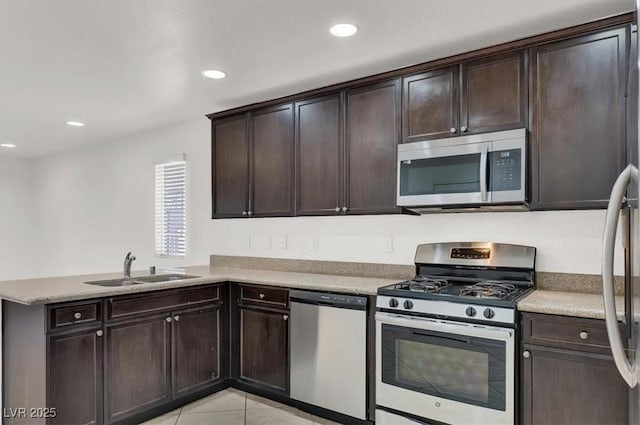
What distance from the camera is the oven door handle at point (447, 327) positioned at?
218 cm

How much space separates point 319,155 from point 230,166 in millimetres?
1017

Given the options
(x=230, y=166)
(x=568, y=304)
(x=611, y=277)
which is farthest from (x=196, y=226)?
(x=611, y=277)

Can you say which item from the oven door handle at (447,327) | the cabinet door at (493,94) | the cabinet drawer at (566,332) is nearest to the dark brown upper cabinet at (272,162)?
the oven door handle at (447,327)

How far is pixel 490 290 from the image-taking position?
2.45m

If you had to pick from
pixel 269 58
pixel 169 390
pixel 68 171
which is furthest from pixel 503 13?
pixel 68 171

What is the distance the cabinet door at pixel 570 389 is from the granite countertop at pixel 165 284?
0.97 metres

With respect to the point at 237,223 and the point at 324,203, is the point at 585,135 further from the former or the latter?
the point at 237,223

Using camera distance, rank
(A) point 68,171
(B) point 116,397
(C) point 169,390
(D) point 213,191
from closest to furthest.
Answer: (B) point 116,397 < (C) point 169,390 < (D) point 213,191 < (A) point 68,171

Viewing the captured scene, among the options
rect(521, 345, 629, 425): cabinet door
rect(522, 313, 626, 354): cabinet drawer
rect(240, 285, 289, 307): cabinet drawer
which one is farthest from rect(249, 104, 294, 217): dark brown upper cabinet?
rect(521, 345, 629, 425): cabinet door

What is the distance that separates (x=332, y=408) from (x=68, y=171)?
18.5ft

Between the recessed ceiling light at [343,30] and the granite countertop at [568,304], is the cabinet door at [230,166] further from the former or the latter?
the granite countertop at [568,304]

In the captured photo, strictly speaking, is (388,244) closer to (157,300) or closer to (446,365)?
(446,365)

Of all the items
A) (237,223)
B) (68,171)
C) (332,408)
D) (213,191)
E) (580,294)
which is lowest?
(332,408)

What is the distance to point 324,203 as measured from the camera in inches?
131
